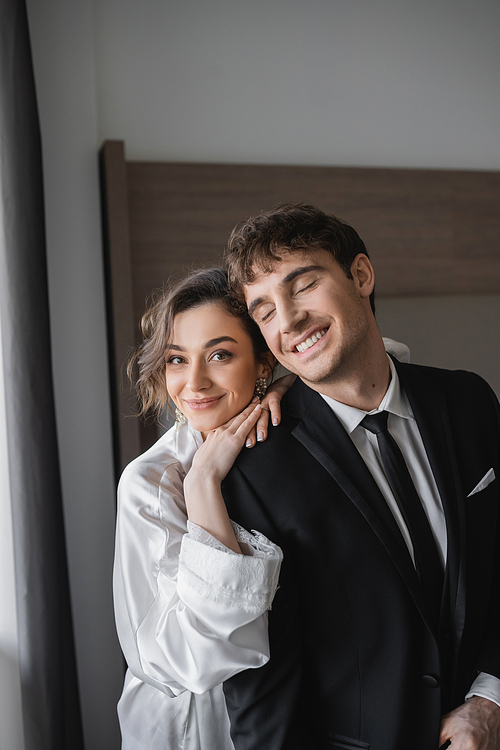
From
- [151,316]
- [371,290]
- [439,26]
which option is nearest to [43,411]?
[151,316]

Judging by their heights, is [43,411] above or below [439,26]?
below

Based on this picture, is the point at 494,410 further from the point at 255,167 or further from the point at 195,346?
the point at 255,167

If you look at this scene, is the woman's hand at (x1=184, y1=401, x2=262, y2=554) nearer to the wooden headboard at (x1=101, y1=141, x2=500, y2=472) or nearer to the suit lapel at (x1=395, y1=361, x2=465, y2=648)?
the suit lapel at (x1=395, y1=361, x2=465, y2=648)

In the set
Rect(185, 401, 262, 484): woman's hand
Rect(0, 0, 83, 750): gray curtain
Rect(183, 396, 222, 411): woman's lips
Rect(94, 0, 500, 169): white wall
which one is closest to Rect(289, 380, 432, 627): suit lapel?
Rect(185, 401, 262, 484): woman's hand

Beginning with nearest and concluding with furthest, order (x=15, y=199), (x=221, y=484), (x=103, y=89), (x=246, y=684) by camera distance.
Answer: (x=246, y=684), (x=221, y=484), (x=15, y=199), (x=103, y=89)

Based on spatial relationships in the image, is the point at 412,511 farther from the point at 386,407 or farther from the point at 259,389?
the point at 259,389

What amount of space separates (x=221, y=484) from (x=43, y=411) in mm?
870

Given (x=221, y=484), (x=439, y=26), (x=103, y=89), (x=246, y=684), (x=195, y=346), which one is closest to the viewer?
(x=246, y=684)

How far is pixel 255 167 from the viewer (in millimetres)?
2492

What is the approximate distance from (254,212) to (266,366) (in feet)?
3.84

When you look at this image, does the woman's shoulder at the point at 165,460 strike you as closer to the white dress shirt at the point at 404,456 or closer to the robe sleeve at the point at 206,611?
the robe sleeve at the point at 206,611

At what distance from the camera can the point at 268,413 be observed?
1312 millimetres

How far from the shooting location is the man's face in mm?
1216

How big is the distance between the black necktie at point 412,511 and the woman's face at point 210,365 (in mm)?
306
